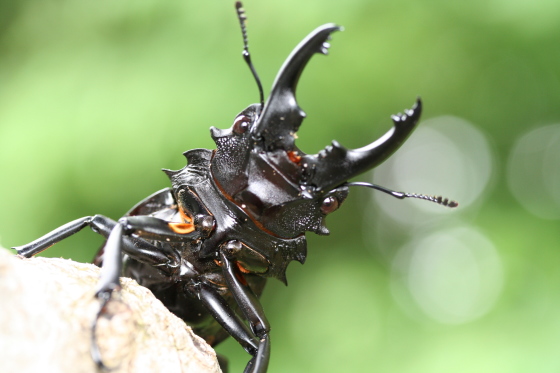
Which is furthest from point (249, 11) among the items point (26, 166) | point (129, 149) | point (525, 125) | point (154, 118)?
point (525, 125)

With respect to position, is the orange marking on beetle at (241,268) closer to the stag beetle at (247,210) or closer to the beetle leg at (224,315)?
the stag beetle at (247,210)

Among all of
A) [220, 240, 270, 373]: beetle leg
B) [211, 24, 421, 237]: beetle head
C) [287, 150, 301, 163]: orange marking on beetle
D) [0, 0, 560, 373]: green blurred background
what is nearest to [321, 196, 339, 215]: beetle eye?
[211, 24, 421, 237]: beetle head

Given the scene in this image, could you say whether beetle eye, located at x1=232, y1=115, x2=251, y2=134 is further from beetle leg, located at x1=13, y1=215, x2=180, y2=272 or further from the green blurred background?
the green blurred background

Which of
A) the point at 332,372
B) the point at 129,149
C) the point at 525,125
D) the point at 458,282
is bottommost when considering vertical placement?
the point at 332,372

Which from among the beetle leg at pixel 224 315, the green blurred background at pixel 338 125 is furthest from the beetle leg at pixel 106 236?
the green blurred background at pixel 338 125

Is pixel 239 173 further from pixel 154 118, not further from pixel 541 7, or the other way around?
pixel 541 7

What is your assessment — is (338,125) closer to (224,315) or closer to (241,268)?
(241,268)

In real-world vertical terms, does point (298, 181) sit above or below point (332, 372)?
Result: above

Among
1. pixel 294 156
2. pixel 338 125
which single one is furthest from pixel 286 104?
pixel 338 125
